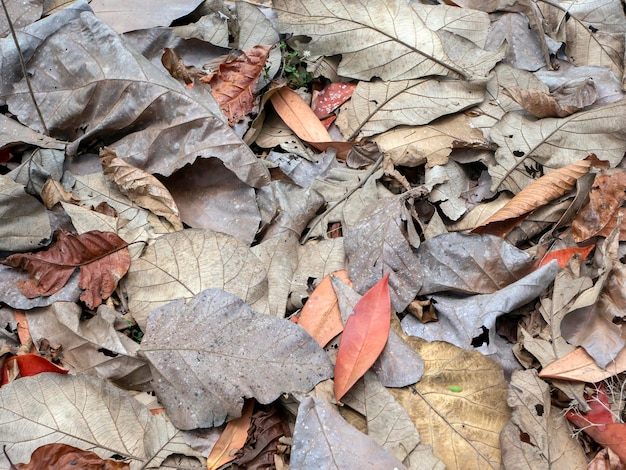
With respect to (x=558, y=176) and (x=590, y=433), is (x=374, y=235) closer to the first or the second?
(x=558, y=176)

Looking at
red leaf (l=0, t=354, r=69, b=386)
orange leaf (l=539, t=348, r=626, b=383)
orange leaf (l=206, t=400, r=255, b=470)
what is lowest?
orange leaf (l=206, t=400, r=255, b=470)

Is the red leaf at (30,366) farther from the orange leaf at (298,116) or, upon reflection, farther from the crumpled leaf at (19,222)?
the orange leaf at (298,116)

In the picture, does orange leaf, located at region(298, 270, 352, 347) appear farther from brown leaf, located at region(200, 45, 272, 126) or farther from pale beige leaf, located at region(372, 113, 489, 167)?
brown leaf, located at region(200, 45, 272, 126)

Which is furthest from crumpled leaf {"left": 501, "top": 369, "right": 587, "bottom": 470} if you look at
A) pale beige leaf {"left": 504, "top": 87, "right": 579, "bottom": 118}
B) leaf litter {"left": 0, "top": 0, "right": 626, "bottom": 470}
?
pale beige leaf {"left": 504, "top": 87, "right": 579, "bottom": 118}

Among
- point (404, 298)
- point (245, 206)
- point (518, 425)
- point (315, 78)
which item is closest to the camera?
point (518, 425)

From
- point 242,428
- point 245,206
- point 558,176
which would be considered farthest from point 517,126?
point 242,428

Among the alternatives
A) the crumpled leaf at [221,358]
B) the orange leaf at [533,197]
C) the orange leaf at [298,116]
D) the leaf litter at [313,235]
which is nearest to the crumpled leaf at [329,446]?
the leaf litter at [313,235]
